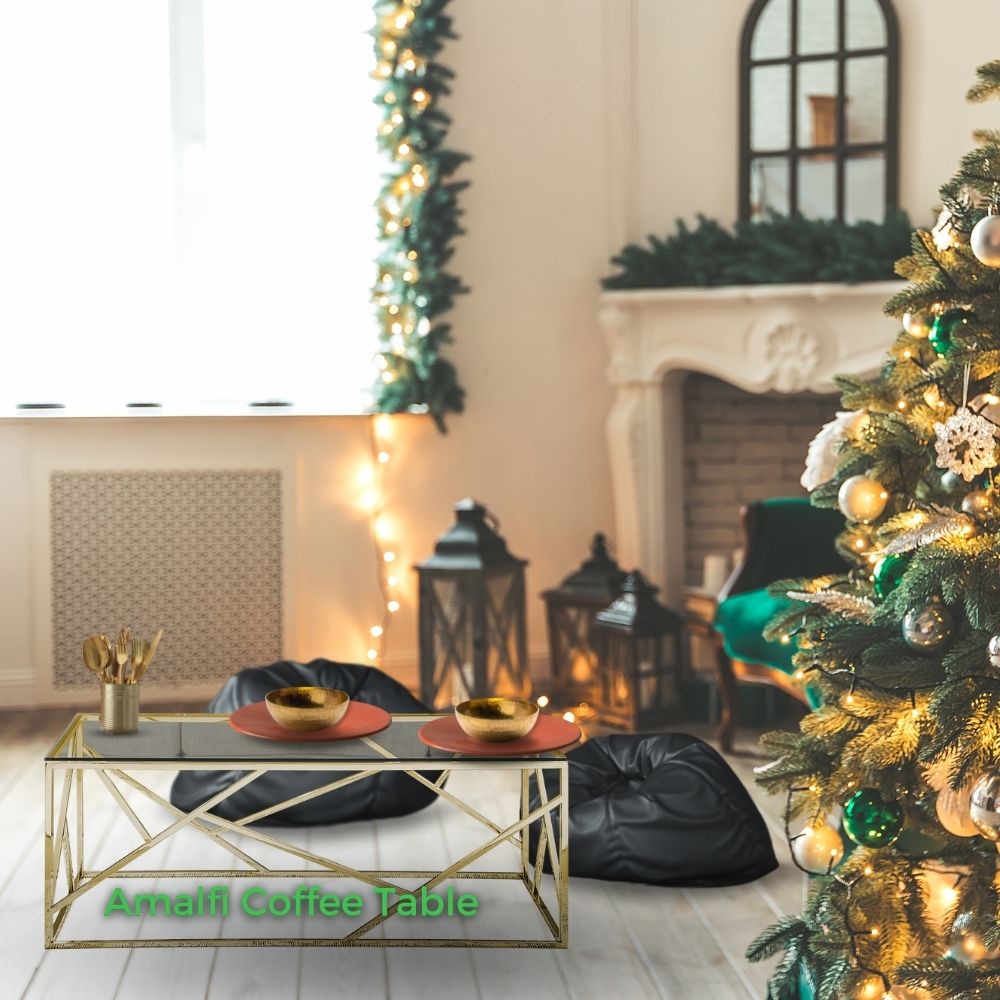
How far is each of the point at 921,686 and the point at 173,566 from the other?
3.13m

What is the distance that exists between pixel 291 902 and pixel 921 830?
1341 mm

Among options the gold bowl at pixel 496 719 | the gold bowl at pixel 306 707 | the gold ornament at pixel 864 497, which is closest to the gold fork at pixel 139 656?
the gold bowl at pixel 306 707

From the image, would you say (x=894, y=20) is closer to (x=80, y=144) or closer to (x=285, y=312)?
(x=285, y=312)

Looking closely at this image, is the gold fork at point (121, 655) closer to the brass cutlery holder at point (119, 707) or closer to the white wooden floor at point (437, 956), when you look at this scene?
the brass cutlery holder at point (119, 707)

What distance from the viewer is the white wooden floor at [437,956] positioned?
2.46 metres

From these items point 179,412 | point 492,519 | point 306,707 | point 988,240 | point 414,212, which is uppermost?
point 414,212

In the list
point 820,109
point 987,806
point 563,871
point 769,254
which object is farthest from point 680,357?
point 987,806

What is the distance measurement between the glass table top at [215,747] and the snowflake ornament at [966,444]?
0.95 metres

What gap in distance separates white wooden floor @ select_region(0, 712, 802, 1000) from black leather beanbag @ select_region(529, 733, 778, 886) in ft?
0.13

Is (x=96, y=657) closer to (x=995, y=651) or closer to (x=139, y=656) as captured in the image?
(x=139, y=656)

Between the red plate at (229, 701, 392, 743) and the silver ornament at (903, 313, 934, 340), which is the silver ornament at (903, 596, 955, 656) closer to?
the silver ornament at (903, 313, 934, 340)

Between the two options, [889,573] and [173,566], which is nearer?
[889,573]

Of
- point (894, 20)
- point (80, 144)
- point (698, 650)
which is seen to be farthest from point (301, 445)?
point (894, 20)

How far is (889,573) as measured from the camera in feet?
7.10
